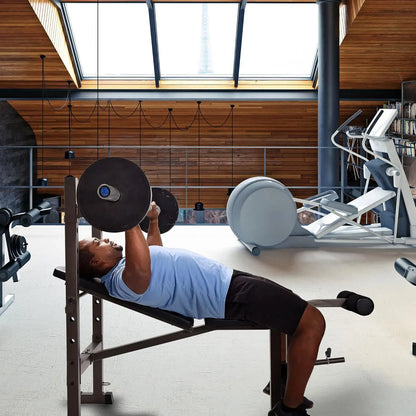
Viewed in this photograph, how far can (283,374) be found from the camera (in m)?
2.42

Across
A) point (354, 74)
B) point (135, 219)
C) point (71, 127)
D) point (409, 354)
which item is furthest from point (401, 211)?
point (71, 127)

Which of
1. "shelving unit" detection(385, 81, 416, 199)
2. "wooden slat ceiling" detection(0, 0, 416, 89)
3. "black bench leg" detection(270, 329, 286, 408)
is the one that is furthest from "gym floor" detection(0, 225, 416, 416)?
"shelving unit" detection(385, 81, 416, 199)

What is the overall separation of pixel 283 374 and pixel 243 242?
297 cm

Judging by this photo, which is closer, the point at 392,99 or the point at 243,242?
the point at 243,242

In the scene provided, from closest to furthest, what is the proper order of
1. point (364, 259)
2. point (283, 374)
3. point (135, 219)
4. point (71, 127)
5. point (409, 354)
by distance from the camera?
1. point (135, 219)
2. point (283, 374)
3. point (409, 354)
4. point (364, 259)
5. point (71, 127)

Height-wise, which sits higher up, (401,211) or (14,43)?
(14,43)

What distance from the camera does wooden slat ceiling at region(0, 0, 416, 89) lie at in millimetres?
6988

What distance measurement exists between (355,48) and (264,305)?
6.20 meters

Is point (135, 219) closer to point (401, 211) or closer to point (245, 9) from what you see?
point (401, 211)

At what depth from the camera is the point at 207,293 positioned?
7.49 ft

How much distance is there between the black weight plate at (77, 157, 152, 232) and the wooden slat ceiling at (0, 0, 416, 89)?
16.6ft

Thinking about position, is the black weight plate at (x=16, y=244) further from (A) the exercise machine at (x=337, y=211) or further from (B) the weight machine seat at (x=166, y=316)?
(A) the exercise machine at (x=337, y=211)

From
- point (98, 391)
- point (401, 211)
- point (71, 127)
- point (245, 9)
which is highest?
point (245, 9)

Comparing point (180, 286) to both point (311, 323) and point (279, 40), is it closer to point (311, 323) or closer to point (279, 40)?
point (311, 323)
